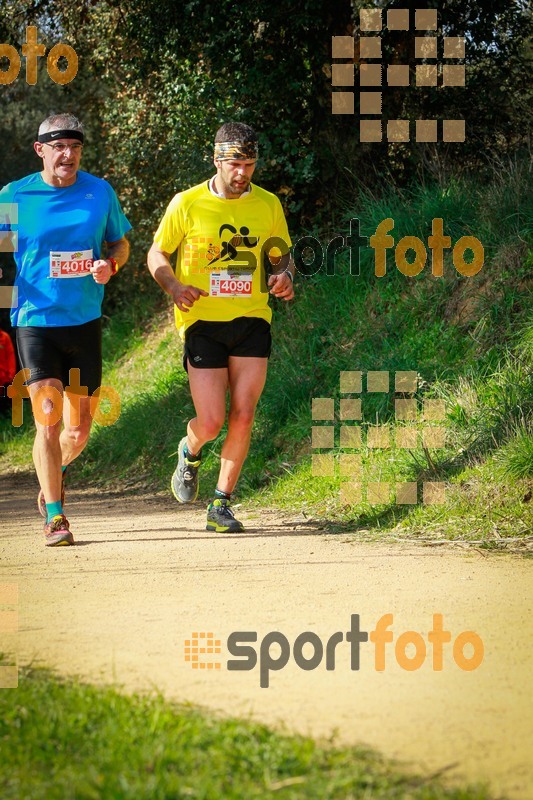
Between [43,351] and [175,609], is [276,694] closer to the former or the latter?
[175,609]

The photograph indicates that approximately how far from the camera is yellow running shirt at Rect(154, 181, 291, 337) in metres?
7.25

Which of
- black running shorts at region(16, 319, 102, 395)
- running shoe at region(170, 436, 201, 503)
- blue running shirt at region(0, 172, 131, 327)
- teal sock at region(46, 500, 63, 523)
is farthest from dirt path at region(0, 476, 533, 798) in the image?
blue running shirt at region(0, 172, 131, 327)

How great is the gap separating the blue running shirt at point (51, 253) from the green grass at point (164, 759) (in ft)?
12.5

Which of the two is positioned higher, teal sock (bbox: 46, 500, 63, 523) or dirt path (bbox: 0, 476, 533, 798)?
teal sock (bbox: 46, 500, 63, 523)

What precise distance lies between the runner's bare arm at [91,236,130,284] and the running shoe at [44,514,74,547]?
1.44m

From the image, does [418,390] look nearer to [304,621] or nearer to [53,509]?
[53,509]


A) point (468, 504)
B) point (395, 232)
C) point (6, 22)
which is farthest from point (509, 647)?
point (6, 22)

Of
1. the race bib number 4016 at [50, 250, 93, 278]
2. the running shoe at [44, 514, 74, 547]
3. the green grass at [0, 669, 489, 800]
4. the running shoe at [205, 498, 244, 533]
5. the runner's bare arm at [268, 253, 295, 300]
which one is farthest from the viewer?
the running shoe at [205, 498, 244, 533]

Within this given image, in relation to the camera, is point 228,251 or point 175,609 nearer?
point 175,609

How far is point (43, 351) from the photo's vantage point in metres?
7.06

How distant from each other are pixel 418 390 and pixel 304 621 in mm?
4448

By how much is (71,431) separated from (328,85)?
577cm

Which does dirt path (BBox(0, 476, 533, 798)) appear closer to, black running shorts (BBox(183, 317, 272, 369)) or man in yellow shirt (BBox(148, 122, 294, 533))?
man in yellow shirt (BBox(148, 122, 294, 533))

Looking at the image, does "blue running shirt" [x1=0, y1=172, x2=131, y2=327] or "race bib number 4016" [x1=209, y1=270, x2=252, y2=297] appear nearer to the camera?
A: "blue running shirt" [x1=0, y1=172, x2=131, y2=327]
